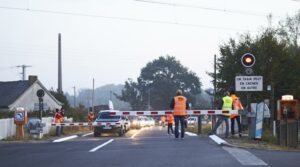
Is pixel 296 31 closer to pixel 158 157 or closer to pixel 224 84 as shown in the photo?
pixel 224 84

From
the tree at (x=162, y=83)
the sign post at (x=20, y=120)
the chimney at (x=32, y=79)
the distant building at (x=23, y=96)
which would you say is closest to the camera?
the sign post at (x=20, y=120)

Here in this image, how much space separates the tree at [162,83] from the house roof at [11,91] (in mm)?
36584

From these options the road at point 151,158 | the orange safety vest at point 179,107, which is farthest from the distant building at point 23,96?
the road at point 151,158

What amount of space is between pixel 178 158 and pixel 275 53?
84.8ft

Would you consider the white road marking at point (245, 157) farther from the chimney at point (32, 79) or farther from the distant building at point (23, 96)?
the chimney at point (32, 79)

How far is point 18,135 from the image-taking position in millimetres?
25188

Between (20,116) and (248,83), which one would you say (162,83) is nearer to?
(20,116)

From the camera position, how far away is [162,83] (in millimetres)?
108625

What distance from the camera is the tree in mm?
108625

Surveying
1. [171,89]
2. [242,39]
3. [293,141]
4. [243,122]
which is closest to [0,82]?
[171,89]

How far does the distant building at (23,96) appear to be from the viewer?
231 ft

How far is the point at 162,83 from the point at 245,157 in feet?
314

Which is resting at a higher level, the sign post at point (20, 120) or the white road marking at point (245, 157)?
the sign post at point (20, 120)

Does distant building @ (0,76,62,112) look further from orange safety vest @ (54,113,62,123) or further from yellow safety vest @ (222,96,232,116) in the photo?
yellow safety vest @ (222,96,232,116)
